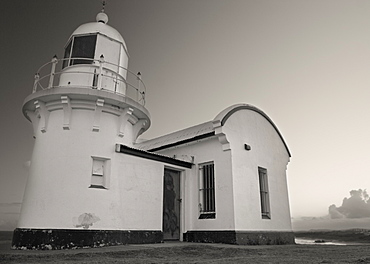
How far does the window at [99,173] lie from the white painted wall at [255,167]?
5061 mm

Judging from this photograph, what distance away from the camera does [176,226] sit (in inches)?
473

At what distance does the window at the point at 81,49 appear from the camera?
425 inches

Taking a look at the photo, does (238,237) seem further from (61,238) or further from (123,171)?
(61,238)

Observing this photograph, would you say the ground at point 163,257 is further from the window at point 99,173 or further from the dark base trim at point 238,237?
the window at point 99,173

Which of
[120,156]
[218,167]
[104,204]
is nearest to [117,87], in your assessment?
[120,156]

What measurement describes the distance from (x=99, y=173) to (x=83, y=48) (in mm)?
5082

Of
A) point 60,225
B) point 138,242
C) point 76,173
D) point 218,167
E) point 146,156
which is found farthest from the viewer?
point 218,167

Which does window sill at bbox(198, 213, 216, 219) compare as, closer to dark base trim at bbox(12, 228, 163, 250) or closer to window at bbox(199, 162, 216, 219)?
window at bbox(199, 162, 216, 219)

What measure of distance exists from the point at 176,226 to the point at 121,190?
353 cm

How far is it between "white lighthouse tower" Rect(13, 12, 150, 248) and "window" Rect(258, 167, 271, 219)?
6359 millimetres

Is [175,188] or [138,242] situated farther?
[175,188]

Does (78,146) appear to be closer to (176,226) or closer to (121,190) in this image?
(121,190)

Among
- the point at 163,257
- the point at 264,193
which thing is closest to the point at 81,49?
the point at 163,257

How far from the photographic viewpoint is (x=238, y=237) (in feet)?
34.9
